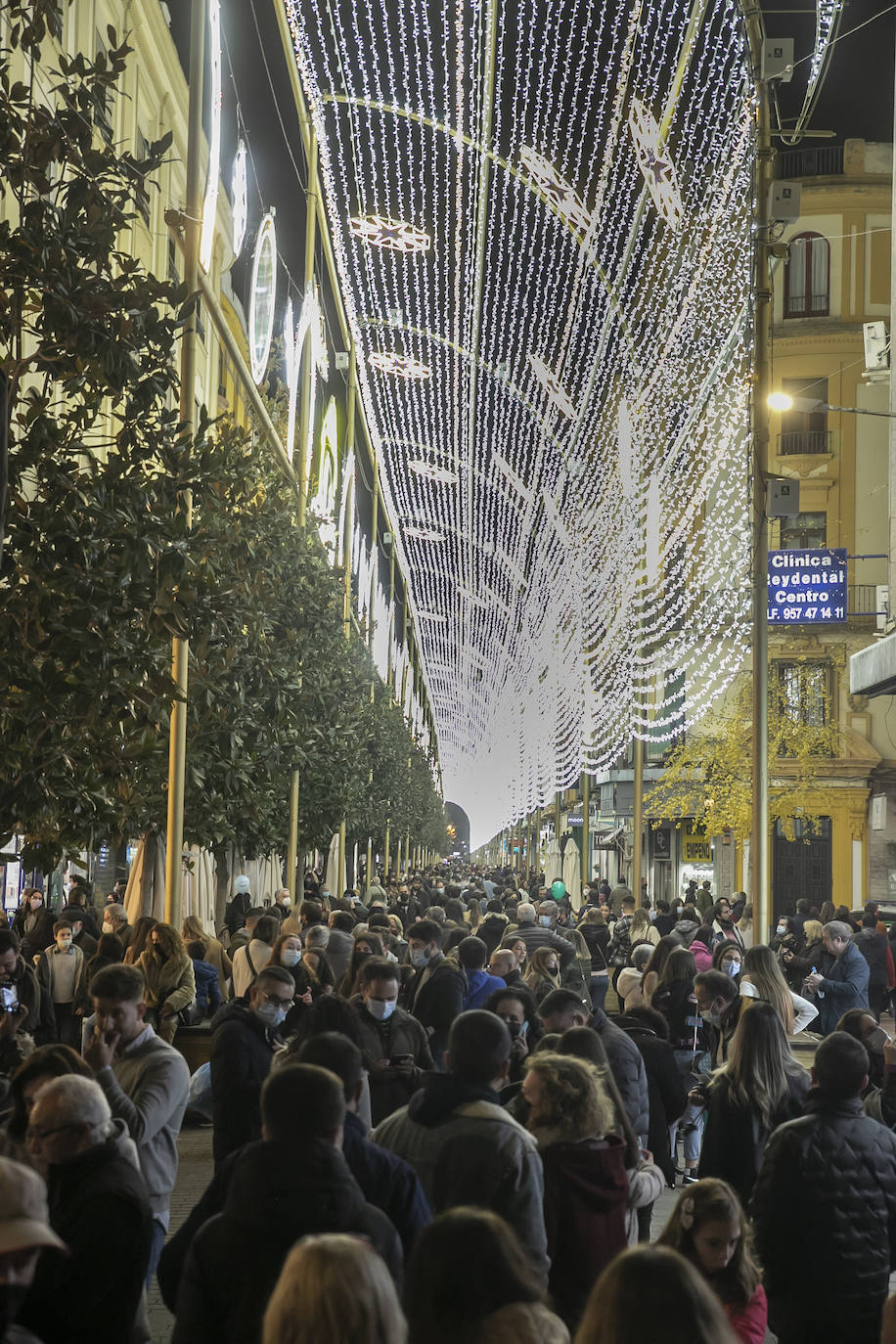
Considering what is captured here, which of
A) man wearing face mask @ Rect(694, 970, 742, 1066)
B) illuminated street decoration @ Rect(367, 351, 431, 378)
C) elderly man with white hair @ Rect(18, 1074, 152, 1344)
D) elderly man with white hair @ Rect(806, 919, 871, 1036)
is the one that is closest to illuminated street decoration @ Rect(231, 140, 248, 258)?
elderly man with white hair @ Rect(806, 919, 871, 1036)

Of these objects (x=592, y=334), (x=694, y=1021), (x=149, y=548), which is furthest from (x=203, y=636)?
(x=592, y=334)

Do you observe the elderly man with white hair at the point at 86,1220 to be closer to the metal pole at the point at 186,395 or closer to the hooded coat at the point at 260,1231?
the hooded coat at the point at 260,1231

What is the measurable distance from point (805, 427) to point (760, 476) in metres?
35.5

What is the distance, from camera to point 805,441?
53.3 metres

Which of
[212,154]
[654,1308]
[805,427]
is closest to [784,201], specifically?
[212,154]

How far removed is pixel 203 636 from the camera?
421 inches

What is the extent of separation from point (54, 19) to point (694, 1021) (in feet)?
25.6

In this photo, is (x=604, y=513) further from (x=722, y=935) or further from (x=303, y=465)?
(x=722, y=935)

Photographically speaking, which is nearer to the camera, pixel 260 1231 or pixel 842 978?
pixel 260 1231

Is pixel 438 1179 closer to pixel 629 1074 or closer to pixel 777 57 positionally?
pixel 629 1074

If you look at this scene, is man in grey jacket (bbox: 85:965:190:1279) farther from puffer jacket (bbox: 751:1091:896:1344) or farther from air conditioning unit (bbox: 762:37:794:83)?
air conditioning unit (bbox: 762:37:794:83)

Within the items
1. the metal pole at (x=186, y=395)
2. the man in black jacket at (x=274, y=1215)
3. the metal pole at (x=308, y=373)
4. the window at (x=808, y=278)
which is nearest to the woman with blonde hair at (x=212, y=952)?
the metal pole at (x=186, y=395)

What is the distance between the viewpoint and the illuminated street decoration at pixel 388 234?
32.9m

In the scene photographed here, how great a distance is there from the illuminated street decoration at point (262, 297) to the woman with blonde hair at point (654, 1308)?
21.6 meters
